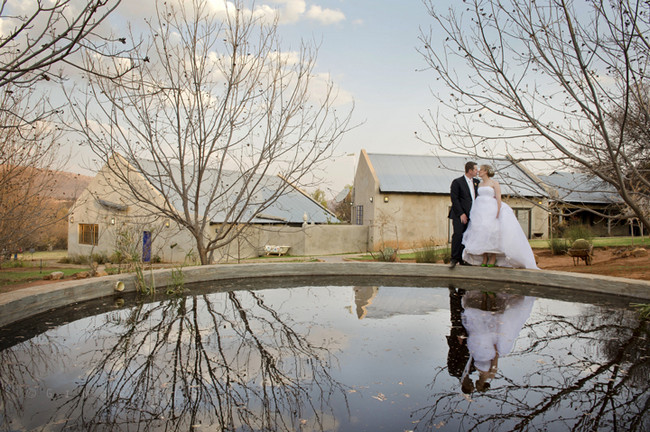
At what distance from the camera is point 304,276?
829 centimetres

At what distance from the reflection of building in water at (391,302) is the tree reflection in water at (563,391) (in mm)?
1446

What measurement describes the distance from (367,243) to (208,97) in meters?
18.8

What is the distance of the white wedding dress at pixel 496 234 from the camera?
25.2 feet

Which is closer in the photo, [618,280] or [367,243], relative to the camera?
[618,280]

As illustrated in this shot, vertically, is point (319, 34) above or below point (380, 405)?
above

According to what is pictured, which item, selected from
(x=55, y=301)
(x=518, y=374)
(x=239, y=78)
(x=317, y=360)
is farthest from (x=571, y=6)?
(x=55, y=301)

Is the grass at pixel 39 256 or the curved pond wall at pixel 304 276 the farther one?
the grass at pixel 39 256

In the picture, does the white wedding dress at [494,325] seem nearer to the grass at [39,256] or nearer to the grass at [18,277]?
the grass at [18,277]

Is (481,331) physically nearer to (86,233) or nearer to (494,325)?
(494,325)

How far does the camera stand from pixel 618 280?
6312mm

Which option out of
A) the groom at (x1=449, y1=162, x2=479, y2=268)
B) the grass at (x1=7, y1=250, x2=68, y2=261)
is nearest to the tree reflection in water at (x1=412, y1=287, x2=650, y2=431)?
the groom at (x1=449, y1=162, x2=479, y2=268)

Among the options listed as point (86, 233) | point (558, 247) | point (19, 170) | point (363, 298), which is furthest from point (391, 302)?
point (86, 233)

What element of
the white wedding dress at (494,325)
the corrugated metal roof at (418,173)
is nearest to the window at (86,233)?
the corrugated metal roof at (418,173)

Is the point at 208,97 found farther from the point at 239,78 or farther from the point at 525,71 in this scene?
the point at 525,71
